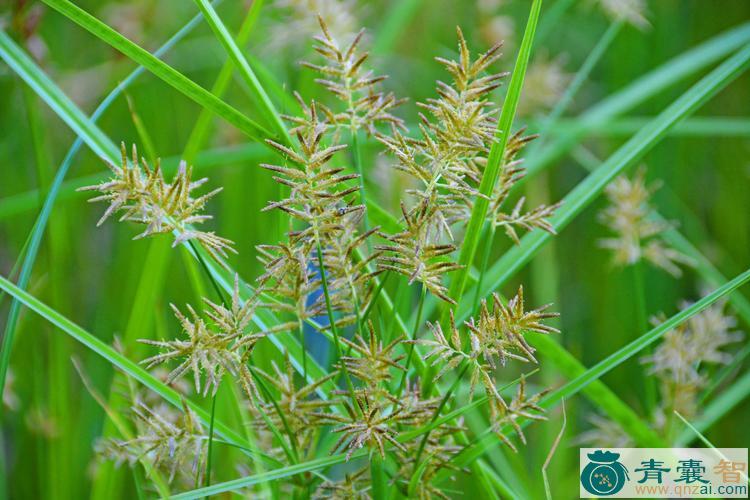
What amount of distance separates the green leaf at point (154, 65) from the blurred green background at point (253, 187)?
1.01ft

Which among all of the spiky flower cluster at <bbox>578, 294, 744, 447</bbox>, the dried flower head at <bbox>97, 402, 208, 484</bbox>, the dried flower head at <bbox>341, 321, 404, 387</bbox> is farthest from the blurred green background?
the dried flower head at <bbox>341, 321, 404, 387</bbox>

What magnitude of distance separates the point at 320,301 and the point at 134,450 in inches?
8.2

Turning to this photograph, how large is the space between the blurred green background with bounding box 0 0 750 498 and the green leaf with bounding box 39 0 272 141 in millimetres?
308

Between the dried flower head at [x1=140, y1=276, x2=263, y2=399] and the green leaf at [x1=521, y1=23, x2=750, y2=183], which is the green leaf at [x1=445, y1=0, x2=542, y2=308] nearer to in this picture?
the dried flower head at [x1=140, y1=276, x2=263, y2=399]

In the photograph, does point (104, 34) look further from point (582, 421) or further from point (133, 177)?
point (582, 421)

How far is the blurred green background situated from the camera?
109 cm

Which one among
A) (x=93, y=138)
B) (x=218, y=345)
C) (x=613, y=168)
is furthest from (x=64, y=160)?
(x=613, y=168)

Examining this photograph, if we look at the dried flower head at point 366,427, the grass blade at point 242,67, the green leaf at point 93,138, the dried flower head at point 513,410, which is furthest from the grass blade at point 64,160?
the dried flower head at point 513,410

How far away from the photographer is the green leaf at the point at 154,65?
0.57 meters

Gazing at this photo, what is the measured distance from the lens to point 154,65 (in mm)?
577

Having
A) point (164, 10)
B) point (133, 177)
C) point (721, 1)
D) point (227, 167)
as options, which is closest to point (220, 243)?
point (133, 177)

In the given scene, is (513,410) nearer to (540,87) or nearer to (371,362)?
(371,362)

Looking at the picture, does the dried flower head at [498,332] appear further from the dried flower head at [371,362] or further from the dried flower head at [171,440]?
the dried flower head at [171,440]

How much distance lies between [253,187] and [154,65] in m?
0.91
